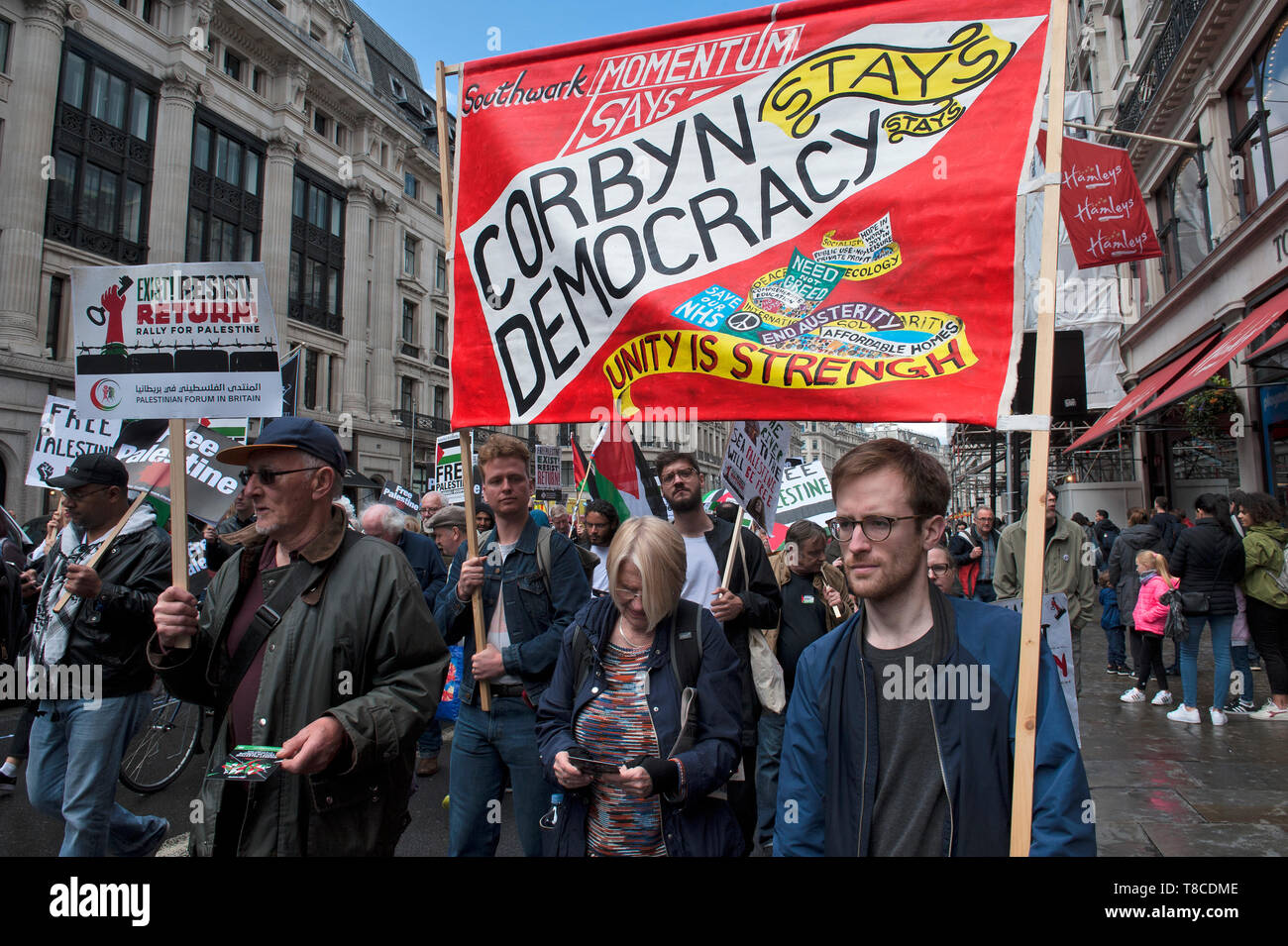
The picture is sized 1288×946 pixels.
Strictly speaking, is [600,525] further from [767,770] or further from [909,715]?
[909,715]

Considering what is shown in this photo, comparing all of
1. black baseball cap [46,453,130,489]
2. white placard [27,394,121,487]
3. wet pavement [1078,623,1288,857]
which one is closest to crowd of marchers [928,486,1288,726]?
wet pavement [1078,623,1288,857]

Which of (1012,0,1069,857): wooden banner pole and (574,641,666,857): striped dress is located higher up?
(1012,0,1069,857): wooden banner pole

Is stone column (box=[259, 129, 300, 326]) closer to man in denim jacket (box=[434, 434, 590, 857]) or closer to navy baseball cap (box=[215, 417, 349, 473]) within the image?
man in denim jacket (box=[434, 434, 590, 857])

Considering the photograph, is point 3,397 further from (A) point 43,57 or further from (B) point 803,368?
(B) point 803,368

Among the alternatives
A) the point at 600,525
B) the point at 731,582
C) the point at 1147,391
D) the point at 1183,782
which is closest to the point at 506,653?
the point at 731,582

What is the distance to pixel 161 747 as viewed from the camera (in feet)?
20.8

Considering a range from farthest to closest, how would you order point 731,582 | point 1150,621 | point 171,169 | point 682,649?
1. point 171,169
2. point 1150,621
3. point 731,582
4. point 682,649

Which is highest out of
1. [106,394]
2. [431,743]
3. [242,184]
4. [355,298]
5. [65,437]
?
[242,184]

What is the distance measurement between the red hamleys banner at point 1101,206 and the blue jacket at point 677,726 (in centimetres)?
354

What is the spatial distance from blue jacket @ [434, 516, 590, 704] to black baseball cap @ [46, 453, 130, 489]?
5.99 feet

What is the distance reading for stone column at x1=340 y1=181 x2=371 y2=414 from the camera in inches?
1452

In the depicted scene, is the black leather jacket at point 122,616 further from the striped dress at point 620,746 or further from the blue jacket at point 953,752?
the blue jacket at point 953,752

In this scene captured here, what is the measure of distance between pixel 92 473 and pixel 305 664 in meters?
2.31
